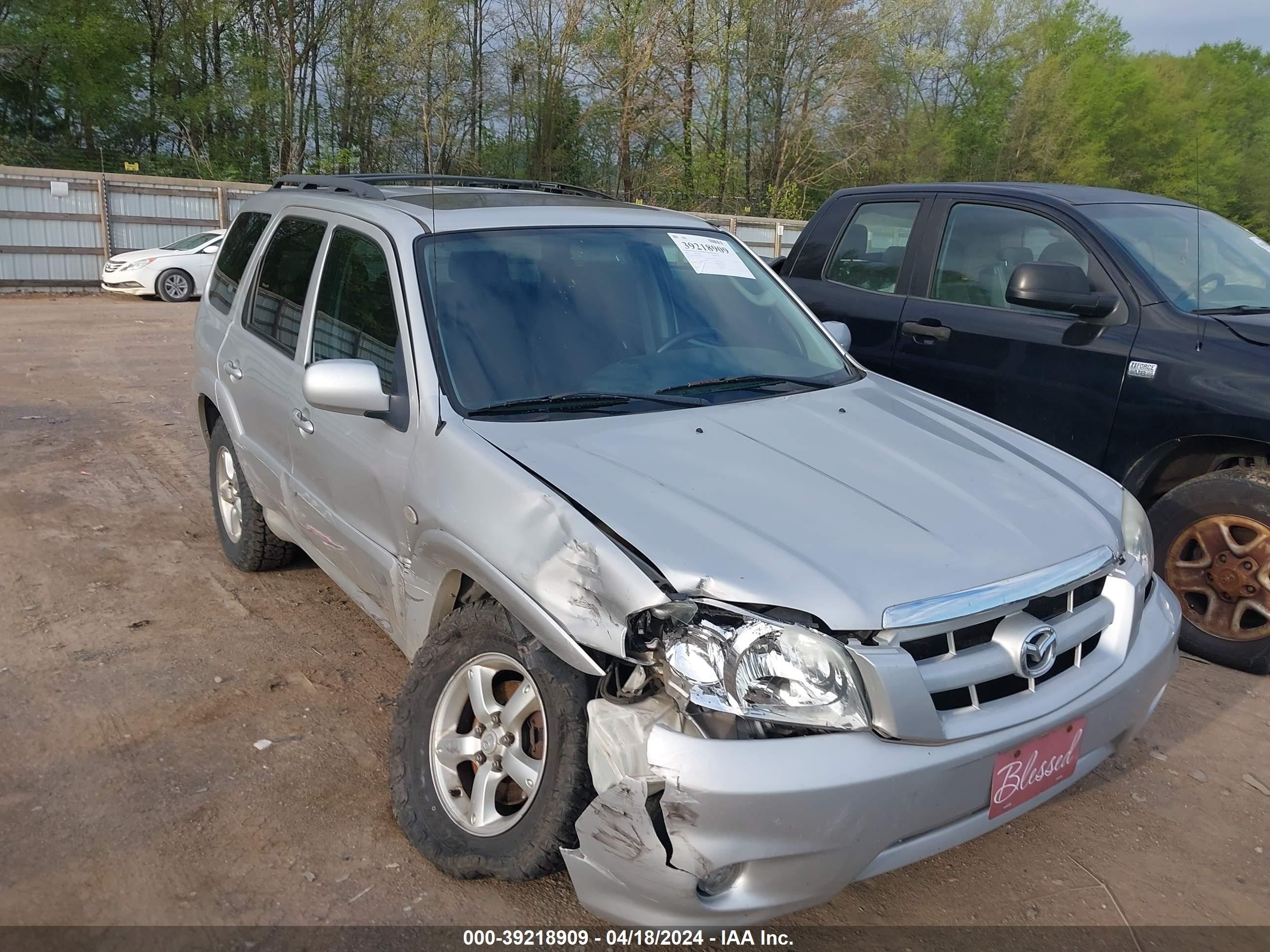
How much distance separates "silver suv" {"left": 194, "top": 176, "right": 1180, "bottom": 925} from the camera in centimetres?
218

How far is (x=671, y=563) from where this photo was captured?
7.48 ft

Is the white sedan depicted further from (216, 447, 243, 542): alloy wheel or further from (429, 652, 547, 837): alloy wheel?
(429, 652, 547, 837): alloy wheel

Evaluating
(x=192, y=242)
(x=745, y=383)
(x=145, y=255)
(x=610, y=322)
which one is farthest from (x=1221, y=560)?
(x=192, y=242)

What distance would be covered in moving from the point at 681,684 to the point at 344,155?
1191 inches

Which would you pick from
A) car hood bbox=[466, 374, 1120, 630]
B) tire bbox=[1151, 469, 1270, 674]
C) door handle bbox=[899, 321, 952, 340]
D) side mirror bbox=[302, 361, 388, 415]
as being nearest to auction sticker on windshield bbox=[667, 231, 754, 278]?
car hood bbox=[466, 374, 1120, 630]

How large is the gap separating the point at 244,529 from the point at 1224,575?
4.28 meters

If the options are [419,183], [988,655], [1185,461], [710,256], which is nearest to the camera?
[988,655]

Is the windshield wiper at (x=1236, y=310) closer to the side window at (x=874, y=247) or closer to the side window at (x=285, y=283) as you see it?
the side window at (x=874, y=247)

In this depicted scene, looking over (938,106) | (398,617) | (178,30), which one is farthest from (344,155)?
(398,617)

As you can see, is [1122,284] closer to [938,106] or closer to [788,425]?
[788,425]

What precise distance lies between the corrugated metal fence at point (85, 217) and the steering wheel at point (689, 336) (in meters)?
17.4

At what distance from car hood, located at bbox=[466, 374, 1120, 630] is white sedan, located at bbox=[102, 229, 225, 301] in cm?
1755

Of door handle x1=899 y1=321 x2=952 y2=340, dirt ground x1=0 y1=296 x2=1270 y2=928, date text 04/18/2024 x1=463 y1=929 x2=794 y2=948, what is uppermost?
door handle x1=899 y1=321 x2=952 y2=340

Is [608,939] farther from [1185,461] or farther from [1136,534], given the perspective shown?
[1185,461]
